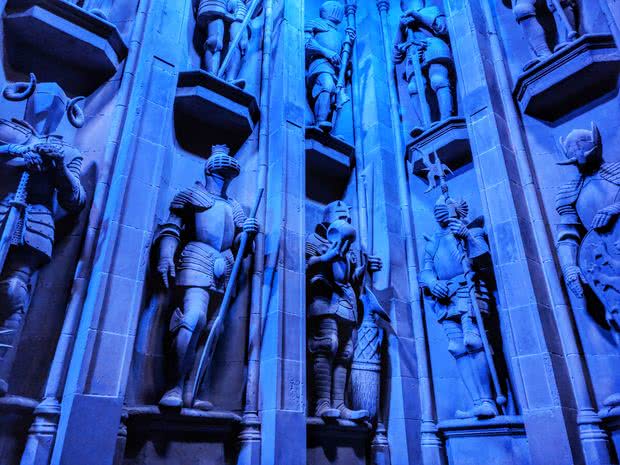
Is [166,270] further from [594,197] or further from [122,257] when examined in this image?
[594,197]

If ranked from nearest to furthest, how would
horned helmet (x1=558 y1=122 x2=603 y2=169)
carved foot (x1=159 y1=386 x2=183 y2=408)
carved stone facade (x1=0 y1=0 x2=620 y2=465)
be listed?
1. carved stone facade (x1=0 y1=0 x2=620 y2=465)
2. carved foot (x1=159 y1=386 x2=183 y2=408)
3. horned helmet (x1=558 y1=122 x2=603 y2=169)

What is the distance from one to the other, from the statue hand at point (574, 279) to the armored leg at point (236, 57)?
4571 millimetres

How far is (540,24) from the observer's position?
6.21 m

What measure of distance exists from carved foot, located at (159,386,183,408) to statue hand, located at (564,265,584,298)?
404 cm

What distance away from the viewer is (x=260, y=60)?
22.3ft

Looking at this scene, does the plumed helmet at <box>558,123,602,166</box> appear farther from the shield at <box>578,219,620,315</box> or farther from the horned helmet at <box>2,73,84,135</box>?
the horned helmet at <box>2,73,84,135</box>

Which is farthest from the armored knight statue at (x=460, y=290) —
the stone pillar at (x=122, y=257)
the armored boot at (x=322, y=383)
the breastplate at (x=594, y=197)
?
the stone pillar at (x=122, y=257)

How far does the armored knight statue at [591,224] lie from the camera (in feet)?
14.4

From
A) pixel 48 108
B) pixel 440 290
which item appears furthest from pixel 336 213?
pixel 48 108

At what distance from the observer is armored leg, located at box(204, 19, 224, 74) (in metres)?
6.17

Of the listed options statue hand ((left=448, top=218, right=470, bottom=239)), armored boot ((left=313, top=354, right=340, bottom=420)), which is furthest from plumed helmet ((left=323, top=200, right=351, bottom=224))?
armored boot ((left=313, top=354, right=340, bottom=420))

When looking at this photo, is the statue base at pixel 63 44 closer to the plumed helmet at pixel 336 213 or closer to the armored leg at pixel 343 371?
the plumed helmet at pixel 336 213

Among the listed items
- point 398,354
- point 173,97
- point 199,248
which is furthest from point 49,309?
point 398,354

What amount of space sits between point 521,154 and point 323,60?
3.59m
